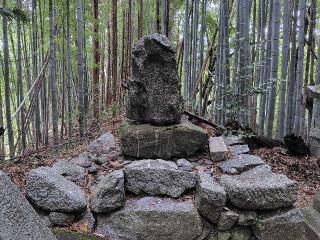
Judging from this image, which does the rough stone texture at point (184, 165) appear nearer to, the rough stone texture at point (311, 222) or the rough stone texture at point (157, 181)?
the rough stone texture at point (157, 181)

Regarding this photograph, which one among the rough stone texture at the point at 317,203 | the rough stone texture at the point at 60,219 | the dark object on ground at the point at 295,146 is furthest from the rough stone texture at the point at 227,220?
the dark object on ground at the point at 295,146

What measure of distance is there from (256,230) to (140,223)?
3.11 ft

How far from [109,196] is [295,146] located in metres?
2.34

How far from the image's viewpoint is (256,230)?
2.80m

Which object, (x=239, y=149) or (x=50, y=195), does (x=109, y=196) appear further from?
(x=239, y=149)

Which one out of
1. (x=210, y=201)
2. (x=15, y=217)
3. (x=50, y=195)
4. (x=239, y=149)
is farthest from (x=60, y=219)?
(x=239, y=149)

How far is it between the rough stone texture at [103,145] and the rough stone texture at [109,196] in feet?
3.19

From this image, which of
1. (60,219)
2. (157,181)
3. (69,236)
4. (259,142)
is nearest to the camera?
A: (69,236)

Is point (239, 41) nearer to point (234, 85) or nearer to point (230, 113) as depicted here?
point (234, 85)

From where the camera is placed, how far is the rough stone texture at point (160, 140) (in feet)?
11.1

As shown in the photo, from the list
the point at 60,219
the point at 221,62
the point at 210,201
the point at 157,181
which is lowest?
the point at 60,219

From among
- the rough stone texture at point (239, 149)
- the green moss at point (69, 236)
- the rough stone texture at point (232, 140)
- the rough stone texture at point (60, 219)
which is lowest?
the rough stone texture at point (60, 219)

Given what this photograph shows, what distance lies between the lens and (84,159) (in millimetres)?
3562

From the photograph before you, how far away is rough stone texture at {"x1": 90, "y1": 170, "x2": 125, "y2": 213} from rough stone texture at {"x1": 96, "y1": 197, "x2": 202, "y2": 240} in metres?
0.08
